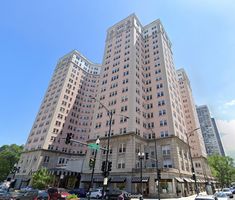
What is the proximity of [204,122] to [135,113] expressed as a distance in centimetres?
13438

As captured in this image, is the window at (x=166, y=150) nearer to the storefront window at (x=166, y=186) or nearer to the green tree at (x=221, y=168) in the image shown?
the storefront window at (x=166, y=186)

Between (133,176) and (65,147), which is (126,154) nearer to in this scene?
(133,176)

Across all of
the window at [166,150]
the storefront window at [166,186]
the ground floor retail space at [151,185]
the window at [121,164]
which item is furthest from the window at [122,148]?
the storefront window at [166,186]

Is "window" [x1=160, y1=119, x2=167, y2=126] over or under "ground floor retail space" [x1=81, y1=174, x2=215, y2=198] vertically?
over

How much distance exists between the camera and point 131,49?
6494 cm

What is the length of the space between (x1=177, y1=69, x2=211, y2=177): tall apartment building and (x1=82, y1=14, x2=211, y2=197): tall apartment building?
71.4ft

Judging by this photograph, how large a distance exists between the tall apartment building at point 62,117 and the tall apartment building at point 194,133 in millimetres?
51027

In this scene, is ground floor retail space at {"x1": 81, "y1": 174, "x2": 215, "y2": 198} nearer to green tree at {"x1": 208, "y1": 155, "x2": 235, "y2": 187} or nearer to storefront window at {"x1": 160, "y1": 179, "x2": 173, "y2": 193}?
storefront window at {"x1": 160, "y1": 179, "x2": 173, "y2": 193}

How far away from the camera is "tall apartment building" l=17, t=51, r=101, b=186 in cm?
6525

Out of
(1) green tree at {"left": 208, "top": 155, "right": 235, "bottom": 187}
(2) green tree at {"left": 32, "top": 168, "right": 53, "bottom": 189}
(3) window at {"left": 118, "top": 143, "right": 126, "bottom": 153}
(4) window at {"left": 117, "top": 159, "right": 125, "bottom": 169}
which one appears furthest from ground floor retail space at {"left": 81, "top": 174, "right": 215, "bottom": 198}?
(1) green tree at {"left": 208, "top": 155, "right": 235, "bottom": 187}

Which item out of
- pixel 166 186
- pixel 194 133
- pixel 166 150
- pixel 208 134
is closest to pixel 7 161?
pixel 166 150

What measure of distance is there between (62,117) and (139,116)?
4052 centimetres

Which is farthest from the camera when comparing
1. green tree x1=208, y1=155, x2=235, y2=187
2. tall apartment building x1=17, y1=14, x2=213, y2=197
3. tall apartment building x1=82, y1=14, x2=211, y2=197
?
green tree x1=208, y1=155, x2=235, y2=187

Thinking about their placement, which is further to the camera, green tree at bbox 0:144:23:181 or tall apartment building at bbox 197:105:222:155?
tall apartment building at bbox 197:105:222:155
